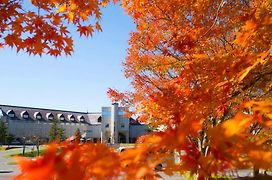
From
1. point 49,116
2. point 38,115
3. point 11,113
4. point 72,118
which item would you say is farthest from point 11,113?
point 72,118

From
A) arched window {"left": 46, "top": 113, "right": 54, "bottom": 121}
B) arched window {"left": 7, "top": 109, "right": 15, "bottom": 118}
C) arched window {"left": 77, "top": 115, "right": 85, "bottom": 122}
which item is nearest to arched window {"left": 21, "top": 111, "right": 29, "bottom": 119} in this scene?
arched window {"left": 7, "top": 109, "right": 15, "bottom": 118}

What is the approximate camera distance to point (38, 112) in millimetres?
74125

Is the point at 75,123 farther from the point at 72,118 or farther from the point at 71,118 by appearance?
the point at 72,118

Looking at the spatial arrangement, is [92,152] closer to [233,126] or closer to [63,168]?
[63,168]

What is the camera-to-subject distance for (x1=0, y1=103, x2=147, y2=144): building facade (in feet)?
218

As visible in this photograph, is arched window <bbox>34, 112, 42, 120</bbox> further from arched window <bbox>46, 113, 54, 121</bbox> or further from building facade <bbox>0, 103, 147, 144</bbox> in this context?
arched window <bbox>46, 113, 54, 121</bbox>

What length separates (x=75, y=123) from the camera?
7881cm

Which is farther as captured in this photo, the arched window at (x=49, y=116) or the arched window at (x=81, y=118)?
the arched window at (x=81, y=118)

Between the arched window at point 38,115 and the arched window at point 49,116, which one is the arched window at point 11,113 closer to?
the arched window at point 38,115

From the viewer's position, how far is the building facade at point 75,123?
2618 inches

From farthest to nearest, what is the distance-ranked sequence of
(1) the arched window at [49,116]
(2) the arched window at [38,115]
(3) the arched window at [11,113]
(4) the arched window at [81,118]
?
(4) the arched window at [81,118], (1) the arched window at [49,116], (2) the arched window at [38,115], (3) the arched window at [11,113]

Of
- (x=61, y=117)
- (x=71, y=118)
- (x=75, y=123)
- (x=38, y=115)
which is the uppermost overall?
(x=38, y=115)

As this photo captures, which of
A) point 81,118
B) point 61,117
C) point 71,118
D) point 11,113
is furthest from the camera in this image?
point 81,118

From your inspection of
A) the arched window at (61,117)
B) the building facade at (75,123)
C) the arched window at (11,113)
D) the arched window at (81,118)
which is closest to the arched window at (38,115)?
the building facade at (75,123)
